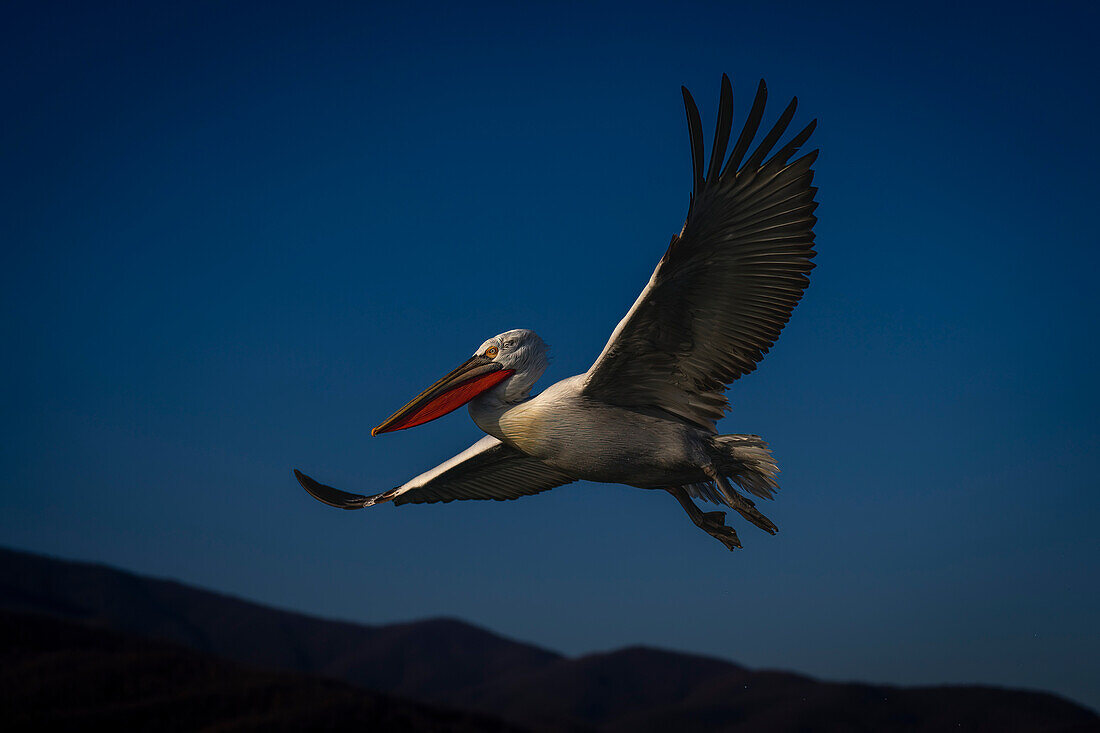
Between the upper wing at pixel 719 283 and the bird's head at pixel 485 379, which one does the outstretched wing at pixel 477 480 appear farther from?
the upper wing at pixel 719 283

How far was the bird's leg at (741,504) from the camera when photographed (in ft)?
18.1

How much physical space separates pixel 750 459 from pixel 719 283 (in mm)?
1249

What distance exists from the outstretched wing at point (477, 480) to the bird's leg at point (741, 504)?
1167 mm

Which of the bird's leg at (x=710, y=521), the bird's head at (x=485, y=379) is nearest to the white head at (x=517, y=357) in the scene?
the bird's head at (x=485, y=379)

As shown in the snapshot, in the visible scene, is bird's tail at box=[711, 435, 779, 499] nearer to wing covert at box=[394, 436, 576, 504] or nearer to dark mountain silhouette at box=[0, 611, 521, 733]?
wing covert at box=[394, 436, 576, 504]

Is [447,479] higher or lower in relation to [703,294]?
lower

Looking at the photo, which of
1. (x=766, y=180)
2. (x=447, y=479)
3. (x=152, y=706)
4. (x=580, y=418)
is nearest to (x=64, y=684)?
(x=152, y=706)

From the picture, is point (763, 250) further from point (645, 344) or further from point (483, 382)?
point (483, 382)

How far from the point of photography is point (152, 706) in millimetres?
22406

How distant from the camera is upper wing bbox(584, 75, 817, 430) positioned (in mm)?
4887

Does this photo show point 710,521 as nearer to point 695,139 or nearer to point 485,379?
point 485,379

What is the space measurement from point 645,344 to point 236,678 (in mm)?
23643

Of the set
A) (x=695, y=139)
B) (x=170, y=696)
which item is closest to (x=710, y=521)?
(x=695, y=139)

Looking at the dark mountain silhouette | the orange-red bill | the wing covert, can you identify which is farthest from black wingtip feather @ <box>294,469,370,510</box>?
the dark mountain silhouette
